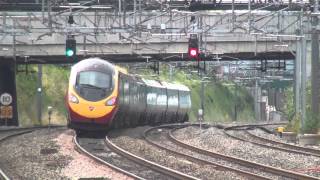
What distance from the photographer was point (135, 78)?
32.1 m

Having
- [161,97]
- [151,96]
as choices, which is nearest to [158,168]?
[151,96]

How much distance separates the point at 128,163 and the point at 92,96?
7.67 metres

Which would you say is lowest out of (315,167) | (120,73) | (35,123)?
(35,123)

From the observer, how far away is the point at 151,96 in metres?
38.3

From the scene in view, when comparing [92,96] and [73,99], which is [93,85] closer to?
[92,96]

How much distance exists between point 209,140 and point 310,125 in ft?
17.1

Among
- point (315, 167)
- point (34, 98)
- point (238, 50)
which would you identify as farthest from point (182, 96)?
point (315, 167)

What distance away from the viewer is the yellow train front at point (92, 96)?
82.9 ft

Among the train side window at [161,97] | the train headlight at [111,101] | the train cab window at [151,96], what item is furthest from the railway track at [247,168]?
the train side window at [161,97]

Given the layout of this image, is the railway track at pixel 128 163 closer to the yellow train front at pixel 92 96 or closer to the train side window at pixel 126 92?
the yellow train front at pixel 92 96

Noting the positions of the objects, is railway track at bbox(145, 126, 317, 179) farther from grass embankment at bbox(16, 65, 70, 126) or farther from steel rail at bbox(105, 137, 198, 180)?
grass embankment at bbox(16, 65, 70, 126)

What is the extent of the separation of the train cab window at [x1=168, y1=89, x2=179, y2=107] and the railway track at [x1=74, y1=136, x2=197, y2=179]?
2237cm

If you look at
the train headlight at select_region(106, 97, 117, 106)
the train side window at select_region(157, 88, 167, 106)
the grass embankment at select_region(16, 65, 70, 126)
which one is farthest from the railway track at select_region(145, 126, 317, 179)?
the grass embankment at select_region(16, 65, 70, 126)

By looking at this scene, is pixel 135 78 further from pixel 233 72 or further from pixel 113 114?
pixel 233 72
